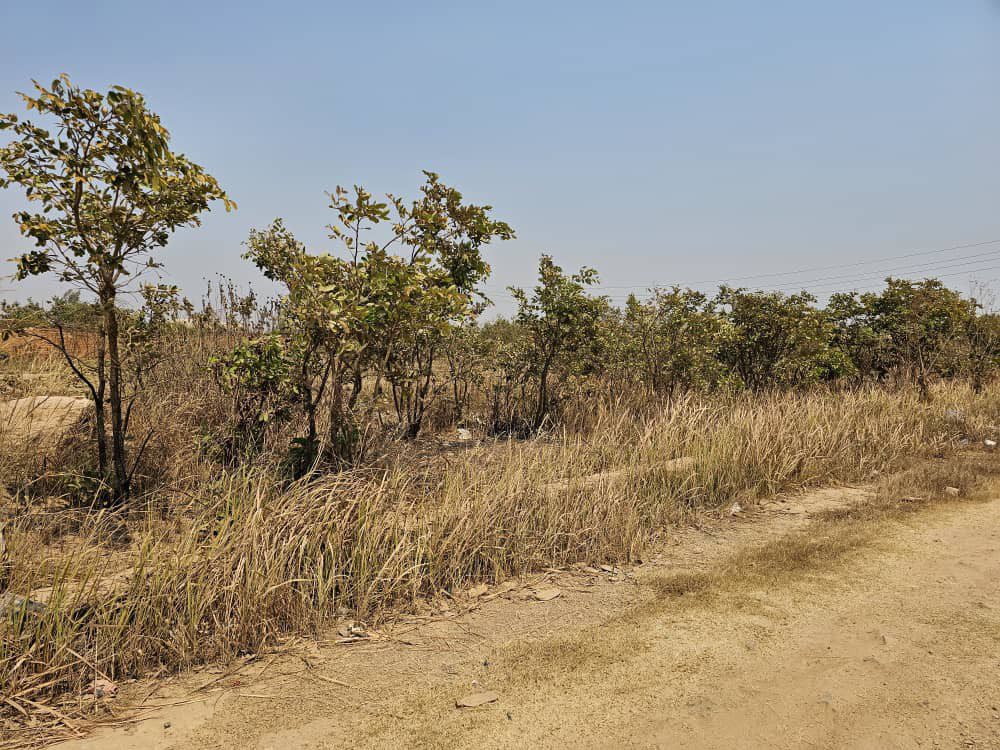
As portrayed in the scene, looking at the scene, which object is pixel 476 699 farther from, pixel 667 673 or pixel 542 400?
pixel 542 400

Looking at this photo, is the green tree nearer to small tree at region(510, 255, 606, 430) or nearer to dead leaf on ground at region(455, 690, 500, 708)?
small tree at region(510, 255, 606, 430)

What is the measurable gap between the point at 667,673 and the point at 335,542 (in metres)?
2.00

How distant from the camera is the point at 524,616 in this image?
388 cm

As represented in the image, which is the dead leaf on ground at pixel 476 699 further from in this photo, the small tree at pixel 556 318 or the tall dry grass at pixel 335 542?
the small tree at pixel 556 318

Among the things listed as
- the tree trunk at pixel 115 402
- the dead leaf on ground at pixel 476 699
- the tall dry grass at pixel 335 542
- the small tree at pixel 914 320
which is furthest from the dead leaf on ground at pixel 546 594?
the small tree at pixel 914 320

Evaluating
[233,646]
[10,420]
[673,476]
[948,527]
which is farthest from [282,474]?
[948,527]

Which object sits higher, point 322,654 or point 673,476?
point 673,476

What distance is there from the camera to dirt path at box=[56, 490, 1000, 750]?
8.89 ft

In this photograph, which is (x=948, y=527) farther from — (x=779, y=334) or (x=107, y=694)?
(x=107, y=694)

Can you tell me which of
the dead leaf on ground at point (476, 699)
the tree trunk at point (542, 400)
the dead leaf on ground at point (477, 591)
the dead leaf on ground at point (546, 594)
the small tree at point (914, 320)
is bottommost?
the dead leaf on ground at point (476, 699)

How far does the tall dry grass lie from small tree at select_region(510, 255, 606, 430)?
67.6 inches

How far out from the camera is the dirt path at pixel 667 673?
2.71m

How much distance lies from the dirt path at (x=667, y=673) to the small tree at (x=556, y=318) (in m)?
4.04

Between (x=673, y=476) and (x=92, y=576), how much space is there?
456cm
